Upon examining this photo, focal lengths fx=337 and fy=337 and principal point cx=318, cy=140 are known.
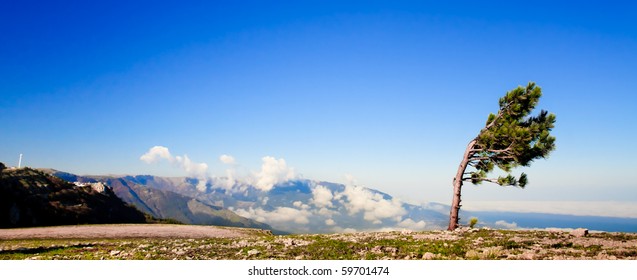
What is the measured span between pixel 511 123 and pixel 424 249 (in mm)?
19595

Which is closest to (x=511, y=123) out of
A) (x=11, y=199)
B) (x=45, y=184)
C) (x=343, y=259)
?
(x=343, y=259)

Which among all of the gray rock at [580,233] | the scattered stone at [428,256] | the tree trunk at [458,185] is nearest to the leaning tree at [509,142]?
the tree trunk at [458,185]

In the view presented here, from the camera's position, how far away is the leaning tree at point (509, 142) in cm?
2912

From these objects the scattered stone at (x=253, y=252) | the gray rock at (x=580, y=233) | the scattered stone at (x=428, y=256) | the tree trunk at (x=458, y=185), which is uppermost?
the tree trunk at (x=458, y=185)

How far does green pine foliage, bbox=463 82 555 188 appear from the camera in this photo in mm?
29094

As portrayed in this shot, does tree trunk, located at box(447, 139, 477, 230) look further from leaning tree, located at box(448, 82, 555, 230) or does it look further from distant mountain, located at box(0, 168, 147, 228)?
distant mountain, located at box(0, 168, 147, 228)

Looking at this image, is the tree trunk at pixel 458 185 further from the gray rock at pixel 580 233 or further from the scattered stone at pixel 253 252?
the scattered stone at pixel 253 252

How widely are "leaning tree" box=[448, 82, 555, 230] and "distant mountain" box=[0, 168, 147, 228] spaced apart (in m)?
65.8

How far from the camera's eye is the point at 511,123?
29.9 m

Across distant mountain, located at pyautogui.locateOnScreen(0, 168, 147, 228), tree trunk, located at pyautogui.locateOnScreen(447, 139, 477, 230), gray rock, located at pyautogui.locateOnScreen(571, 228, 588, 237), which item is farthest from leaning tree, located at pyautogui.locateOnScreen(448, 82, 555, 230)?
distant mountain, located at pyautogui.locateOnScreen(0, 168, 147, 228)

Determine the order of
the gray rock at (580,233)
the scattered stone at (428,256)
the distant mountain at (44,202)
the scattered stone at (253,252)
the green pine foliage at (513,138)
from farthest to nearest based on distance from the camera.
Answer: the distant mountain at (44,202)
the green pine foliage at (513,138)
the gray rock at (580,233)
the scattered stone at (253,252)
the scattered stone at (428,256)

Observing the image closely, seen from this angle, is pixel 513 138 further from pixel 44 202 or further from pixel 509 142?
pixel 44 202
